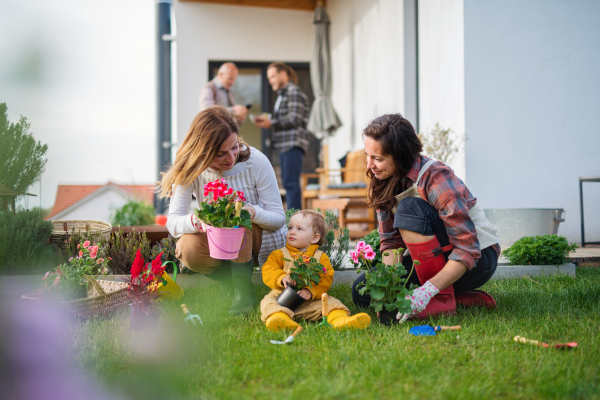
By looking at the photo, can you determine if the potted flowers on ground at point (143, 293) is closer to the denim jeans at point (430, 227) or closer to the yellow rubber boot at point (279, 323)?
the yellow rubber boot at point (279, 323)

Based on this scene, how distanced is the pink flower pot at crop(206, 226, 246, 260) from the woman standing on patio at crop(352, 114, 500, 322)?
69 centimetres

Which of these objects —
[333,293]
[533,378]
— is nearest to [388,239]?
[333,293]

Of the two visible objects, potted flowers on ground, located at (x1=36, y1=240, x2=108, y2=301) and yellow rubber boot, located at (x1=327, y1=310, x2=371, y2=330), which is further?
potted flowers on ground, located at (x1=36, y1=240, x2=108, y2=301)

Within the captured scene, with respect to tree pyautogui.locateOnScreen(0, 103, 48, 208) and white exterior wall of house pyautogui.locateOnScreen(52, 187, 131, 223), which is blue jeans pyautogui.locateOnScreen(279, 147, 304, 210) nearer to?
white exterior wall of house pyautogui.locateOnScreen(52, 187, 131, 223)

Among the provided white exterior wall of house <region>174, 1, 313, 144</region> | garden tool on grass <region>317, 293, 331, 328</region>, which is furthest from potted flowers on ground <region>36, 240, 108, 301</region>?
white exterior wall of house <region>174, 1, 313, 144</region>

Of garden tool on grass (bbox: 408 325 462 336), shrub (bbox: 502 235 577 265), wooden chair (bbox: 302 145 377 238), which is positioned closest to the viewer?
garden tool on grass (bbox: 408 325 462 336)

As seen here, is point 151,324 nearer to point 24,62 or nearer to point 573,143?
point 24,62

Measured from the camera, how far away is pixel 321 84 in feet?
24.1

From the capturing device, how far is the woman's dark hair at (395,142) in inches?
82.4

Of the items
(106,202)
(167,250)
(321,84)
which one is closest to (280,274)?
(167,250)

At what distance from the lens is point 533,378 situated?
4.65ft

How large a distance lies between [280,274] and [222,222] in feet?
1.41

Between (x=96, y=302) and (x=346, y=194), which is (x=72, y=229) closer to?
(x=96, y=302)

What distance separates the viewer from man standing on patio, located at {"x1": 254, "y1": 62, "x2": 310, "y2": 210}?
552 cm
